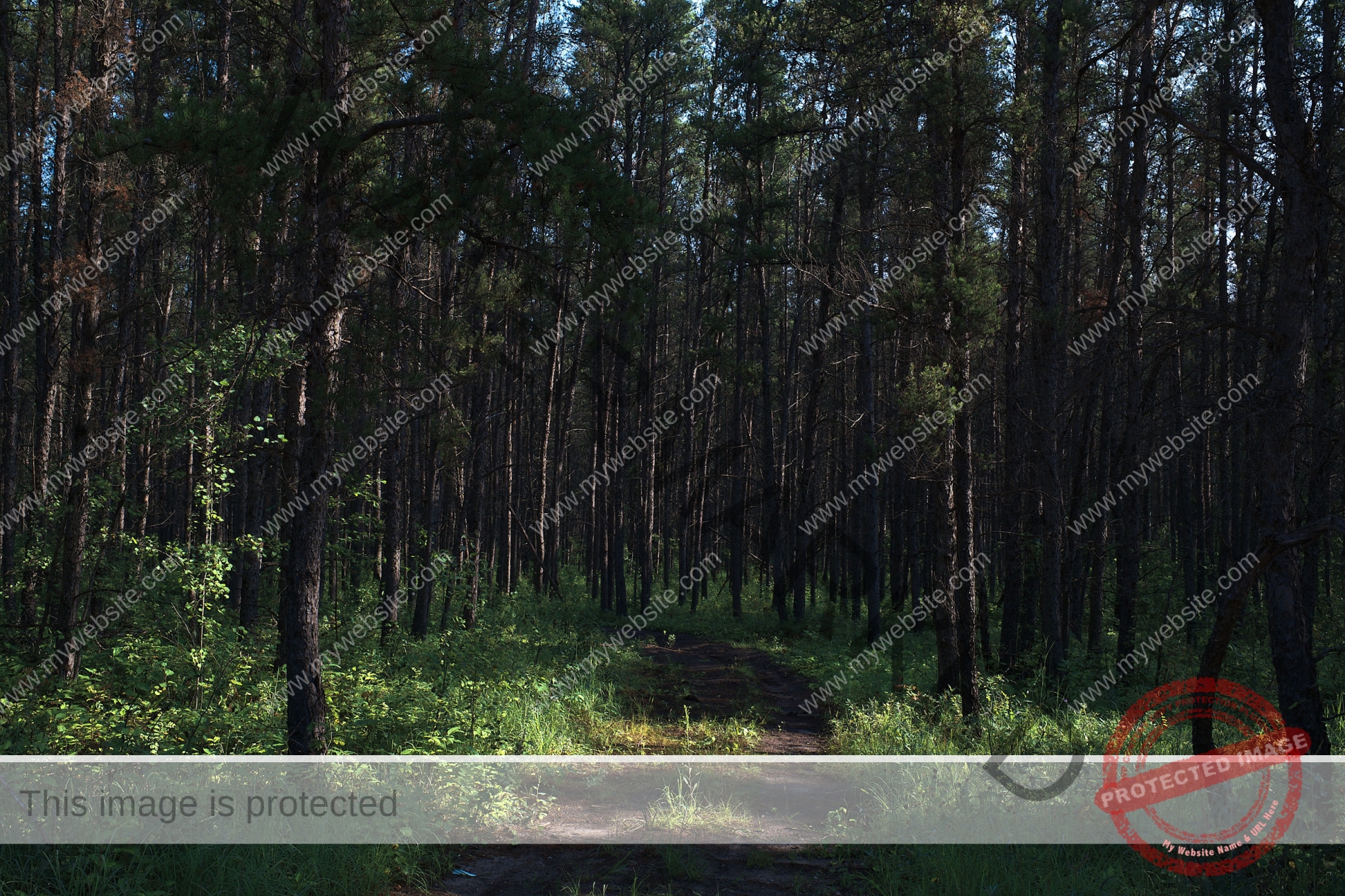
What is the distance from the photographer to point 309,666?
6.21m

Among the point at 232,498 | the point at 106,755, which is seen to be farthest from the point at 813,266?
the point at 232,498

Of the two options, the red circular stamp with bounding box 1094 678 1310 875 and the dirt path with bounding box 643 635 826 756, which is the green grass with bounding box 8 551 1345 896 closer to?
the red circular stamp with bounding box 1094 678 1310 875

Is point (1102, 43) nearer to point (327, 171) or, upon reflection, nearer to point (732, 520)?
point (732, 520)

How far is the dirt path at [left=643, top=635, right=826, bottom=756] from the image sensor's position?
9.62m

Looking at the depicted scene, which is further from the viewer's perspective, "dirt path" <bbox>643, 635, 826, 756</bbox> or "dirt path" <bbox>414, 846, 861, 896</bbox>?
"dirt path" <bbox>643, 635, 826, 756</bbox>

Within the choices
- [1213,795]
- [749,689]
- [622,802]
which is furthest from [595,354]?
[1213,795]

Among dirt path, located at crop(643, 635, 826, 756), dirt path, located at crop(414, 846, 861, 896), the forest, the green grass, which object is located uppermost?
the forest

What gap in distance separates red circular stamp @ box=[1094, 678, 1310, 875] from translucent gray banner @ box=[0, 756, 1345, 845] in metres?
0.02

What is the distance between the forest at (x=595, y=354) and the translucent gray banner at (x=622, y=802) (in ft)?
0.95

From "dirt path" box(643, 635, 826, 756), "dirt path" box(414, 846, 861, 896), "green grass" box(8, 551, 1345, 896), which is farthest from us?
"dirt path" box(643, 635, 826, 756)

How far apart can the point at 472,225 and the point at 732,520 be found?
52.1 ft

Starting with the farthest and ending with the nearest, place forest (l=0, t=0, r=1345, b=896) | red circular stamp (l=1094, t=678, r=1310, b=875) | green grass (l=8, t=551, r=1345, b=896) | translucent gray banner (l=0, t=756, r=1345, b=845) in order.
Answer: forest (l=0, t=0, r=1345, b=896) → translucent gray banner (l=0, t=756, r=1345, b=845) → red circular stamp (l=1094, t=678, r=1310, b=875) → green grass (l=8, t=551, r=1345, b=896)

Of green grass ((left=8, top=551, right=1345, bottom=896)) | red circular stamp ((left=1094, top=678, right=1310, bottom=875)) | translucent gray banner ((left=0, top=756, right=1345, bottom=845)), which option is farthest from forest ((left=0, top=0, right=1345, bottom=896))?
translucent gray banner ((left=0, top=756, right=1345, bottom=845))

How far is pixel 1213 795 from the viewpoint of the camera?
17.4 ft
